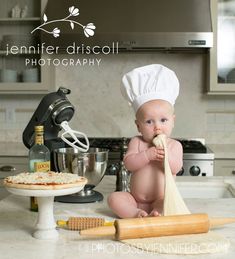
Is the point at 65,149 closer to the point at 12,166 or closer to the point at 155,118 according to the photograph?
the point at 155,118

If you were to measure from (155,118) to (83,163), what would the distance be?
1.07 ft

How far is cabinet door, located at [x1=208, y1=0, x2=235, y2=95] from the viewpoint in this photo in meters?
3.32

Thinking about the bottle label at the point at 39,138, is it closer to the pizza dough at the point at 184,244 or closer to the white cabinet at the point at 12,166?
the pizza dough at the point at 184,244

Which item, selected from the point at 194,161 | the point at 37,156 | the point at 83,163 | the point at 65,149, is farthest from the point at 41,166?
the point at 194,161

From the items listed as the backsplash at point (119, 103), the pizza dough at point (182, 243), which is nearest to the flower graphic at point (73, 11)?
the backsplash at point (119, 103)

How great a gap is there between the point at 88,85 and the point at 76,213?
2.47 m

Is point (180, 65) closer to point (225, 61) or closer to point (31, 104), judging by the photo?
point (225, 61)

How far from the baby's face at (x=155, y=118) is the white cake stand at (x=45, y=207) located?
28 centimetres

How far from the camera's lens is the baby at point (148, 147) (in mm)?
1250

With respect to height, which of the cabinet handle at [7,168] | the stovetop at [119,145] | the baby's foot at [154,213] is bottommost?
the cabinet handle at [7,168]

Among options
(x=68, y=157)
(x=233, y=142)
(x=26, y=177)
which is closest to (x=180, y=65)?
(x=233, y=142)

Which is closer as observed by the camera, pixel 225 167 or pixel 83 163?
pixel 83 163

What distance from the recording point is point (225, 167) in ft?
10.0

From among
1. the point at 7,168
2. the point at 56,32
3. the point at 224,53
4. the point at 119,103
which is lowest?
the point at 7,168
